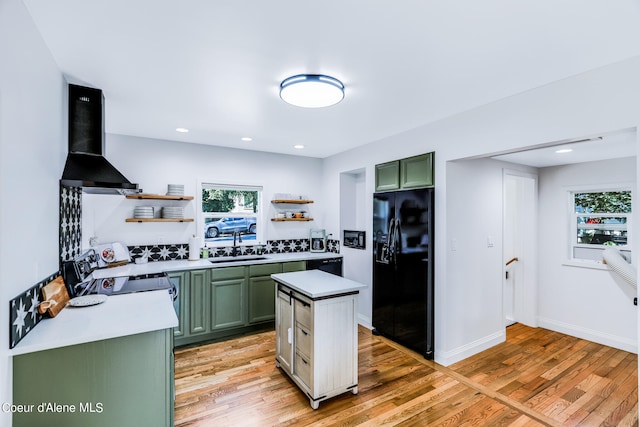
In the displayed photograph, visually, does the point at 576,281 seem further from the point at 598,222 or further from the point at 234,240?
the point at 234,240

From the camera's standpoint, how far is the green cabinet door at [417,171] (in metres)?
3.17

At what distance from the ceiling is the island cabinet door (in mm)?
1747

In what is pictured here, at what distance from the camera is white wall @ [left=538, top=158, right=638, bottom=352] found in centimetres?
349

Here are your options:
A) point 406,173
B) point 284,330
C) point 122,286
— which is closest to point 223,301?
point 284,330

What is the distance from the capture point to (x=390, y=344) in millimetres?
3504

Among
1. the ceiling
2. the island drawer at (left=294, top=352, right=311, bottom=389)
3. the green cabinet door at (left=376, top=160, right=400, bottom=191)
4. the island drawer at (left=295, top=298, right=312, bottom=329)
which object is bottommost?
the island drawer at (left=294, top=352, right=311, bottom=389)

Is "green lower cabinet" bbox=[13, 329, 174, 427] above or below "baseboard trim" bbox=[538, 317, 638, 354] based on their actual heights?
above

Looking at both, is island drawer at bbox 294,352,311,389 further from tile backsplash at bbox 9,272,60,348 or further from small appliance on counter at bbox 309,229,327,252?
small appliance on counter at bbox 309,229,327,252

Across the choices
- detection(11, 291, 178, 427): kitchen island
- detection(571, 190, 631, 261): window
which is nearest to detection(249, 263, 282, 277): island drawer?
detection(11, 291, 178, 427): kitchen island

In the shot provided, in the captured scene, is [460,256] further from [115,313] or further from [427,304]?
[115,313]

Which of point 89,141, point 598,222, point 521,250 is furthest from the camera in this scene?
point 521,250

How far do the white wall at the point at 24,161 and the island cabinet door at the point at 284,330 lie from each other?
65.6 inches

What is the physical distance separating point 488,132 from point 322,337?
2.20m

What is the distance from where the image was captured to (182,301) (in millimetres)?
3398
